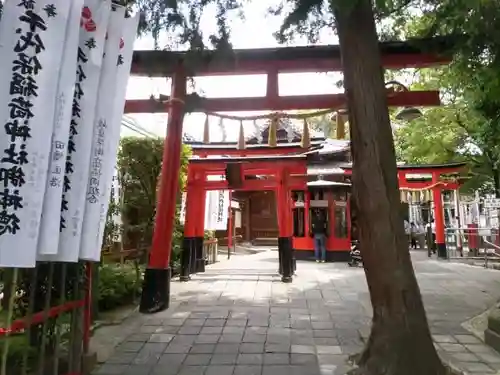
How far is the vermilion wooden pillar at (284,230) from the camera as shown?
34.1ft

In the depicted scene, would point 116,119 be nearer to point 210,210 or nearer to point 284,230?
point 284,230

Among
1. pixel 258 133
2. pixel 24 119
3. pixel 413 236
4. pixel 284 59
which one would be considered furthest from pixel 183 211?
pixel 413 236

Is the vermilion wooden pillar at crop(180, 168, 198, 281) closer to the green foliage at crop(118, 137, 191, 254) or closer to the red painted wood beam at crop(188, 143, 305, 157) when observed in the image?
the green foliage at crop(118, 137, 191, 254)

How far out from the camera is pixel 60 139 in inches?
122

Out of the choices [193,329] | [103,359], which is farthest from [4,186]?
[193,329]

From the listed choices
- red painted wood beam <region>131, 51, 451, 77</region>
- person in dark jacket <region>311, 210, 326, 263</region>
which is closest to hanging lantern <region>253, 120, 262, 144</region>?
person in dark jacket <region>311, 210, 326, 263</region>

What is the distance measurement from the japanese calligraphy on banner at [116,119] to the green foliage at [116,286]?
3755mm

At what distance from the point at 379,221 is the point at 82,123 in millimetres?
2771

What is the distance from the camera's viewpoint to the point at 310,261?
15.8 meters

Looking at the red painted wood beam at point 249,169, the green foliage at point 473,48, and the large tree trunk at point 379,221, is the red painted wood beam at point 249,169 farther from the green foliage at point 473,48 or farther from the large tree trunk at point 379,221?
the large tree trunk at point 379,221

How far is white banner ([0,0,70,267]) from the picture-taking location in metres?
2.84

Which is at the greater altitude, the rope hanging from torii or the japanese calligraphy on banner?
the rope hanging from torii

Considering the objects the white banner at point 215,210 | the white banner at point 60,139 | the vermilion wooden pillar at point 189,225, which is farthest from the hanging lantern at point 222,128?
the white banner at point 60,139

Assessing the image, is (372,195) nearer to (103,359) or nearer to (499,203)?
(103,359)
